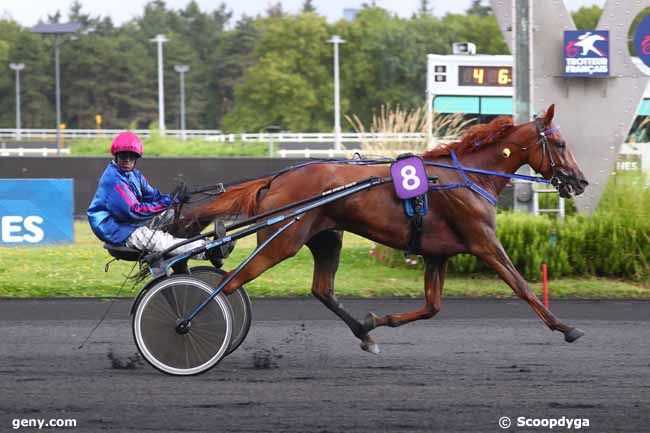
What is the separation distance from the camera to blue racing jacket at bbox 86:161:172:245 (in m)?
6.38

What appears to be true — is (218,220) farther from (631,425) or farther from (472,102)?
(472,102)

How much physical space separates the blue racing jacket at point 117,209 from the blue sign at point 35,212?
693cm

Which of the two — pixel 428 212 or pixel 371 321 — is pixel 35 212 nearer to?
pixel 371 321

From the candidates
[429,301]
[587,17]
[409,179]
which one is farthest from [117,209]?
[587,17]

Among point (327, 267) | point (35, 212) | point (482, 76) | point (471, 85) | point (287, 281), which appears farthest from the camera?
point (482, 76)

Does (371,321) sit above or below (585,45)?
below

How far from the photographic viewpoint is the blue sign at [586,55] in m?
11.5

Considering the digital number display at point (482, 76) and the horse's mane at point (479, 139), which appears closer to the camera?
the horse's mane at point (479, 139)

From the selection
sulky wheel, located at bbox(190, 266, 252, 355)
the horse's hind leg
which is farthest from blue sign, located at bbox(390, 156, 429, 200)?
sulky wheel, located at bbox(190, 266, 252, 355)

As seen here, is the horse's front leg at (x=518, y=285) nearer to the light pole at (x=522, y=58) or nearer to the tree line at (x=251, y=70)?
the light pole at (x=522, y=58)

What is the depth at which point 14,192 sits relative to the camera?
13.0m

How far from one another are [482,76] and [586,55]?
8661 millimetres

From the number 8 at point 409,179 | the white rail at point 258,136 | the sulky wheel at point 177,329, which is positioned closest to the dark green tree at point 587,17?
the white rail at point 258,136

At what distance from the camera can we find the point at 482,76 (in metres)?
20.2
